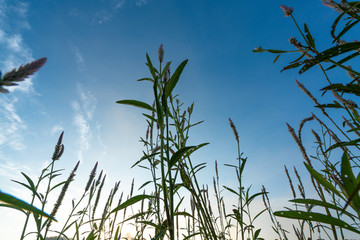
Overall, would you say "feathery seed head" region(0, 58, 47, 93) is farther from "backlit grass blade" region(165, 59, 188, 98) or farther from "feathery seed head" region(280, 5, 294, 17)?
"feathery seed head" region(280, 5, 294, 17)

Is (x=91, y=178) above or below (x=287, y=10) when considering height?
below

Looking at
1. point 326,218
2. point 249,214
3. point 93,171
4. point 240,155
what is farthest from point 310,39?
point 93,171

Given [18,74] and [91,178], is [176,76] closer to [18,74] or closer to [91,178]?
[18,74]

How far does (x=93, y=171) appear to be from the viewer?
201 centimetres

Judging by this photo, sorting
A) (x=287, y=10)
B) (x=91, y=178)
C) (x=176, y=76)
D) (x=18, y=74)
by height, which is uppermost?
(x=287, y=10)

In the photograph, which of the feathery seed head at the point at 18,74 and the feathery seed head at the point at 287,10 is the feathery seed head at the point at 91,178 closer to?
the feathery seed head at the point at 18,74

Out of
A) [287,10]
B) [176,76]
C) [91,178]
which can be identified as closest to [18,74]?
[176,76]

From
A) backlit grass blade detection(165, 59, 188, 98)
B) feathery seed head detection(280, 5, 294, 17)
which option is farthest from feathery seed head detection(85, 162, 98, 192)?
feathery seed head detection(280, 5, 294, 17)

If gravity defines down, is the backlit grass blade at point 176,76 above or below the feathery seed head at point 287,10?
below

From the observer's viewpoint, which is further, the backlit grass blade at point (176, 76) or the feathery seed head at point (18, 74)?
the backlit grass blade at point (176, 76)

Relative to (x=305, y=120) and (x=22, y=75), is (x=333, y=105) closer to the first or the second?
(x=305, y=120)

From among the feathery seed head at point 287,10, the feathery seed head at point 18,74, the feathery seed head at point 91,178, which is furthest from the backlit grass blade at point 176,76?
the feathery seed head at point 91,178

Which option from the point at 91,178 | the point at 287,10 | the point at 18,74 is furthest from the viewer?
the point at 91,178

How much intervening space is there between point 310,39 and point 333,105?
1.33 feet
